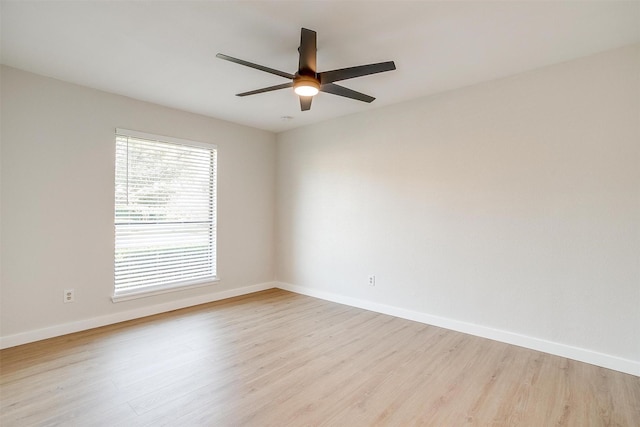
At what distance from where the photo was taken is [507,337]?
302 centimetres

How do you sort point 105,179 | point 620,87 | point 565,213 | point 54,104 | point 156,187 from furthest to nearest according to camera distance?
point 156,187
point 105,179
point 54,104
point 565,213
point 620,87

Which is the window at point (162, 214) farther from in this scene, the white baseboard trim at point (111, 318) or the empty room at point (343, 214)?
the white baseboard trim at point (111, 318)

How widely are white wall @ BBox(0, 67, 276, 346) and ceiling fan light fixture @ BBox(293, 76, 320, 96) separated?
7.76ft

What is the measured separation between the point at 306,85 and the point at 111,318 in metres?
3.27

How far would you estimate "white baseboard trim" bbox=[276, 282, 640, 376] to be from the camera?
2521 mm

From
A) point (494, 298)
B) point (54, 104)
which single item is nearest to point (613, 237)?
point (494, 298)

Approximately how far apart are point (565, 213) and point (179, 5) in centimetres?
342

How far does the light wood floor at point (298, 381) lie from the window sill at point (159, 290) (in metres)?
0.33

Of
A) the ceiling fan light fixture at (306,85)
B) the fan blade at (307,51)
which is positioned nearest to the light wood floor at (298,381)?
the ceiling fan light fixture at (306,85)

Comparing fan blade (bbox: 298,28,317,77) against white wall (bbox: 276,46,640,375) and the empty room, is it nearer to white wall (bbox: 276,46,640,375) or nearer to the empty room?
the empty room

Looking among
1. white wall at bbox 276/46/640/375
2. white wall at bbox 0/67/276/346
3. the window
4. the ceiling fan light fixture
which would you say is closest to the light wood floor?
white wall at bbox 0/67/276/346

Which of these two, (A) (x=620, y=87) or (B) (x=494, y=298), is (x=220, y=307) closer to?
(B) (x=494, y=298)

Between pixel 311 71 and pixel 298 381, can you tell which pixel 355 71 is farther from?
pixel 298 381

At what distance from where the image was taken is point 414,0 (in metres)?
1.97
